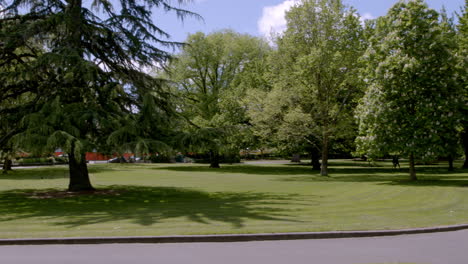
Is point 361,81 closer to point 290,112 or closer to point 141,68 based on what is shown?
point 290,112

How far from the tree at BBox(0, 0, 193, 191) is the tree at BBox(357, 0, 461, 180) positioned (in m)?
11.8

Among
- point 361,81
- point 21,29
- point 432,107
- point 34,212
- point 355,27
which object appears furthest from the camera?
point 355,27

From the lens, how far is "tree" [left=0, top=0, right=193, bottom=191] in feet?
44.3

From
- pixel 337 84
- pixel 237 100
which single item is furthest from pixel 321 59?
pixel 237 100

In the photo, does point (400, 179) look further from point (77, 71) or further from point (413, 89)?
point (77, 71)

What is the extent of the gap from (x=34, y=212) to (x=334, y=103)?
2285 cm

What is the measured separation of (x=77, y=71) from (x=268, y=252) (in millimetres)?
11202

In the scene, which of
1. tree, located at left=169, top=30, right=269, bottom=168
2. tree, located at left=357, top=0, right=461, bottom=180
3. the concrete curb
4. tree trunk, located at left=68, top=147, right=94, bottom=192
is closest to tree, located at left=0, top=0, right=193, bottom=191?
tree trunk, located at left=68, top=147, right=94, bottom=192

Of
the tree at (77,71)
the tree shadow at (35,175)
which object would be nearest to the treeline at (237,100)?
the tree at (77,71)

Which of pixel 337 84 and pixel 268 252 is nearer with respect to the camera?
pixel 268 252

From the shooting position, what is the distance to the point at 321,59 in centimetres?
2745

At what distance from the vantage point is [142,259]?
6.68 metres

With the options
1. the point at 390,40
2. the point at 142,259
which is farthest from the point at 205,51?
the point at 142,259

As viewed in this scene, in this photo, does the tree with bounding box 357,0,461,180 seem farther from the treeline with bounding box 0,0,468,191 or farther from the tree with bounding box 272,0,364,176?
the tree with bounding box 272,0,364,176
